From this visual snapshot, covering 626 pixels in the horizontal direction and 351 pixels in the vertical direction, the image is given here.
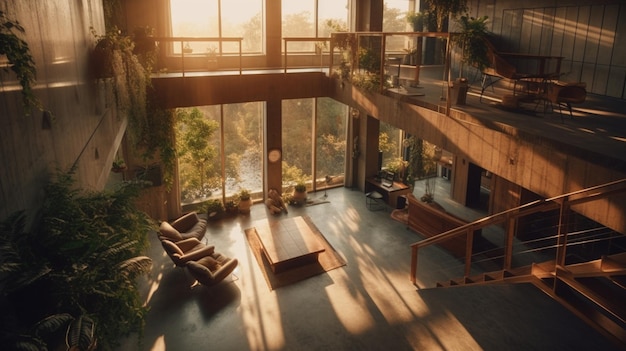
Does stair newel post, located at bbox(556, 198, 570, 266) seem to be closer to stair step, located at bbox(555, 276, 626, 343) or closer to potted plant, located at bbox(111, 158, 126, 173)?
stair step, located at bbox(555, 276, 626, 343)

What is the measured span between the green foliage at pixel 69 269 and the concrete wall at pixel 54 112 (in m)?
0.22

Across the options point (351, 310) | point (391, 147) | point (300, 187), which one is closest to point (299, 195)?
point (300, 187)

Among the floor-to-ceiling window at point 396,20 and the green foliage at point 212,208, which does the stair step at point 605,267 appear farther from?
the floor-to-ceiling window at point 396,20

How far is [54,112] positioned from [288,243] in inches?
267

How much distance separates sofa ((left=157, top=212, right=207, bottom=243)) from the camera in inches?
395

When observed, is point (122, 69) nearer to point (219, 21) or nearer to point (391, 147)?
point (219, 21)

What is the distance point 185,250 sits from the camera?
9852mm

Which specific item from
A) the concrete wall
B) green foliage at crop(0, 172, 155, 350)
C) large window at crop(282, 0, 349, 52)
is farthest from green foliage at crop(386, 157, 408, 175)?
green foliage at crop(0, 172, 155, 350)

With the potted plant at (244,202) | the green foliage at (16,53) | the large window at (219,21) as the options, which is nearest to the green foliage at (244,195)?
the potted plant at (244,202)

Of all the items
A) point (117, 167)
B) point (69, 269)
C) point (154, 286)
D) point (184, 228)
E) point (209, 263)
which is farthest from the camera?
point (184, 228)

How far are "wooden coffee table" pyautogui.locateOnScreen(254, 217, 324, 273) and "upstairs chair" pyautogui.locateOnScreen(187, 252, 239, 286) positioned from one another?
968mm

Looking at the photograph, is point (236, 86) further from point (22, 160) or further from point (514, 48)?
point (22, 160)

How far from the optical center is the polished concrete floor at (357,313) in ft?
24.4

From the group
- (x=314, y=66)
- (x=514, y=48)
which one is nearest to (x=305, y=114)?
(x=314, y=66)
